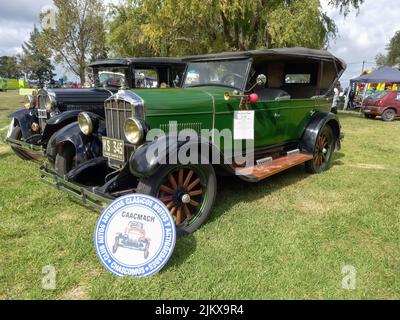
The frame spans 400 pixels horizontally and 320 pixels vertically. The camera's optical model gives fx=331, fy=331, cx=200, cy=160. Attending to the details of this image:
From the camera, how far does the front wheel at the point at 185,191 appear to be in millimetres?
3262

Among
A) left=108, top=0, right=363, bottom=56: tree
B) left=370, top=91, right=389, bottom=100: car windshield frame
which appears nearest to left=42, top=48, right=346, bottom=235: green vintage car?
left=108, top=0, right=363, bottom=56: tree

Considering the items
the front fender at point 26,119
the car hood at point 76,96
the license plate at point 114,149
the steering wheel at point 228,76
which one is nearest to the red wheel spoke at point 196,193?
the license plate at point 114,149

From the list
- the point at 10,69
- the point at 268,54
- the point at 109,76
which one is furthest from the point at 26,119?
the point at 10,69

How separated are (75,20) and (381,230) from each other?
23156mm

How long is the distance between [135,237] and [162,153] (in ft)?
2.75

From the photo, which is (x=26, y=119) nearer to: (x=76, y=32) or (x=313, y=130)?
(x=313, y=130)

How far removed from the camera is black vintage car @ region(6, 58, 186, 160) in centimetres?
570

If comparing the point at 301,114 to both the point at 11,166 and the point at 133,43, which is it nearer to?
the point at 11,166

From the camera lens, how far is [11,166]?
19.4 feet

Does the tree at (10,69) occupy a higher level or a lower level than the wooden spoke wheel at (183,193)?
higher

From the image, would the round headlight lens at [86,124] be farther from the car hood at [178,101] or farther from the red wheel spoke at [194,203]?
the red wheel spoke at [194,203]

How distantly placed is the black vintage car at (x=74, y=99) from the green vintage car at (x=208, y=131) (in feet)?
5.34

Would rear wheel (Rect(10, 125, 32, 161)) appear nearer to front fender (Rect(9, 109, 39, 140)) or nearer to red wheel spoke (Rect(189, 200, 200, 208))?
front fender (Rect(9, 109, 39, 140))
